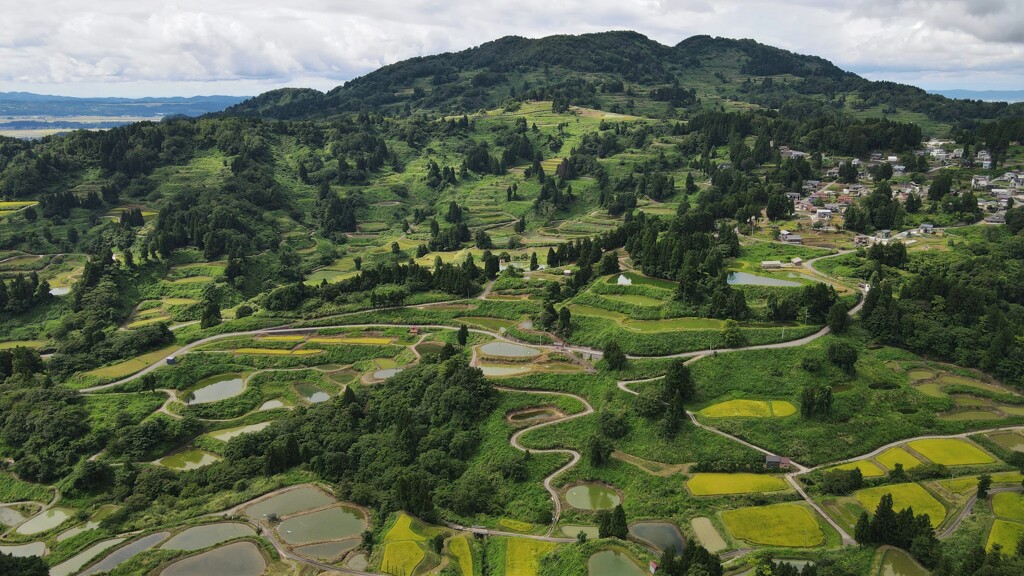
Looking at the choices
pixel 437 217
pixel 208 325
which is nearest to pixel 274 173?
pixel 437 217

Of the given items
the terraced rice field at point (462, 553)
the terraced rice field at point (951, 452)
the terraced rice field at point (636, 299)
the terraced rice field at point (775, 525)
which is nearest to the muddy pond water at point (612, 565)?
the terraced rice field at point (775, 525)

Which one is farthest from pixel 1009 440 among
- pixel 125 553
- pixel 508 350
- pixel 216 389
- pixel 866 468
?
pixel 216 389

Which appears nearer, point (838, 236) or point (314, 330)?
point (314, 330)

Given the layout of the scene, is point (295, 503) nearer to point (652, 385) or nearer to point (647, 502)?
point (647, 502)

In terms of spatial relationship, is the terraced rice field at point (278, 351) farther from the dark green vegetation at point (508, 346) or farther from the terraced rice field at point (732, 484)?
the terraced rice field at point (732, 484)

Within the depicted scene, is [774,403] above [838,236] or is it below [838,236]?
below

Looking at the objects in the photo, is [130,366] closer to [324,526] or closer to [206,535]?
[206,535]
